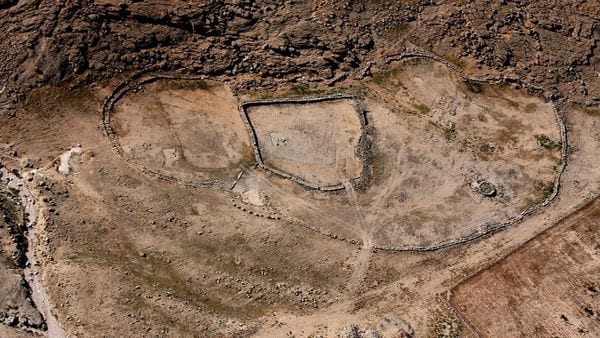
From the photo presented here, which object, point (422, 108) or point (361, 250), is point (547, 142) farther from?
point (361, 250)

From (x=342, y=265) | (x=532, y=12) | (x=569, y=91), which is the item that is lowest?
(x=342, y=265)

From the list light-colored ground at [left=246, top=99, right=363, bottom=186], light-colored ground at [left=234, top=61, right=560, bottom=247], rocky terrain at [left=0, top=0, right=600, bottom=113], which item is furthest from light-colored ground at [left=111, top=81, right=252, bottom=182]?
light-colored ground at [left=234, top=61, right=560, bottom=247]

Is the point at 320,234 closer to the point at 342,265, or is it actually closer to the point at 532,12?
the point at 342,265

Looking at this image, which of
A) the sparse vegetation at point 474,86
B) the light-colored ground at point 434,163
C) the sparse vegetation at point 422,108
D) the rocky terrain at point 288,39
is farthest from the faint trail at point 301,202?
the sparse vegetation at point 474,86

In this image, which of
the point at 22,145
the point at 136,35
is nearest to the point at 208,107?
the point at 136,35

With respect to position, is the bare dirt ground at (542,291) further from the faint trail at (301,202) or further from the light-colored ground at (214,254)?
the faint trail at (301,202)

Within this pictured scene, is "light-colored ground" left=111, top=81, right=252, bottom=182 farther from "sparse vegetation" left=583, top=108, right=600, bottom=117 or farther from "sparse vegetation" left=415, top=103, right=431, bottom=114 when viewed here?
"sparse vegetation" left=583, top=108, right=600, bottom=117
